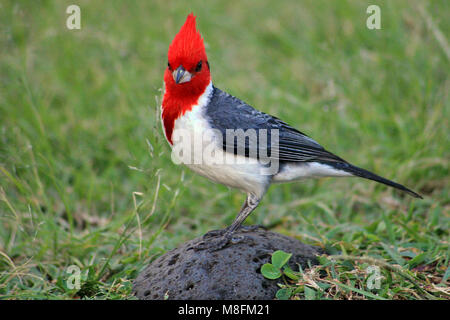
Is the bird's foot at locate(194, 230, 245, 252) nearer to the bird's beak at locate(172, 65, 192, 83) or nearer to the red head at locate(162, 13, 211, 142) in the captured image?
the red head at locate(162, 13, 211, 142)

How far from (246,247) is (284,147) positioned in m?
0.77

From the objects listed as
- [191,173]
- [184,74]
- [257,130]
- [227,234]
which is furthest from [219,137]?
[191,173]

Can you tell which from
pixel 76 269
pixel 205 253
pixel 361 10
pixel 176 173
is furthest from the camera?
pixel 361 10

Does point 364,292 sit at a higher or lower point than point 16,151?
lower

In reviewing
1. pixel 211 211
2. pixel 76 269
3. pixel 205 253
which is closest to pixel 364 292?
pixel 205 253

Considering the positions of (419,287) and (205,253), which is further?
(205,253)

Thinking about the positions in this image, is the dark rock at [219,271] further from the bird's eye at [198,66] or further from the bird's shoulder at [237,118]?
the bird's eye at [198,66]

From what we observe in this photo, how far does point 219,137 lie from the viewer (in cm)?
317

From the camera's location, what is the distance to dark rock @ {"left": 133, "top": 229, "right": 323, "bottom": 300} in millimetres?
2793

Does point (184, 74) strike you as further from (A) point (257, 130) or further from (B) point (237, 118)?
(A) point (257, 130)

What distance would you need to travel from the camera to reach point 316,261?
310cm

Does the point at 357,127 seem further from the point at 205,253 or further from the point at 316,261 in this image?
the point at 205,253

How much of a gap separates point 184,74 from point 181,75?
1.1 inches
